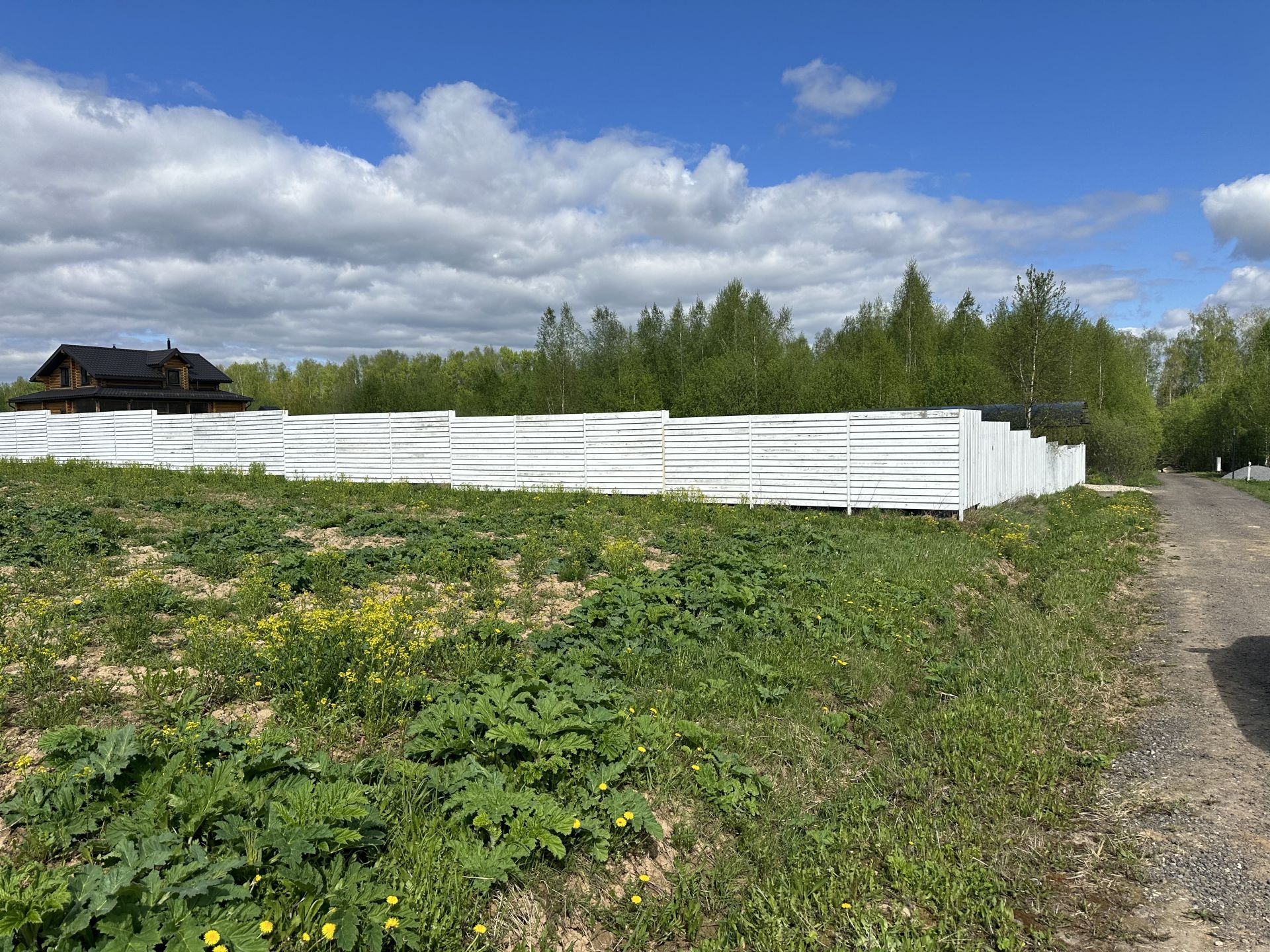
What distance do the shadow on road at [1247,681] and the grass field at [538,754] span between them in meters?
0.71

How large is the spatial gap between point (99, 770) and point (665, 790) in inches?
97.8

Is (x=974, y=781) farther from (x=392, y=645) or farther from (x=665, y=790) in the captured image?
(x=392, y=645)

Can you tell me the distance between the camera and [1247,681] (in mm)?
5484

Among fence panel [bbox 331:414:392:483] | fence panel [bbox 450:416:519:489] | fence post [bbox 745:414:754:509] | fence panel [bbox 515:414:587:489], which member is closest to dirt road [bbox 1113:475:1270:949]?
fence post [bbox 745:414:754:509]

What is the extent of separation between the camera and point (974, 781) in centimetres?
396

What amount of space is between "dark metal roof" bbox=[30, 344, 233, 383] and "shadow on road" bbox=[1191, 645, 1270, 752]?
2192 inches

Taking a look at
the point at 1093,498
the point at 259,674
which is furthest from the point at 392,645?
the point at 1093,498

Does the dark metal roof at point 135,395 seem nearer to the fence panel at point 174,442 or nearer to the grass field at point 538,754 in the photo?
the fence panel at point 174,442

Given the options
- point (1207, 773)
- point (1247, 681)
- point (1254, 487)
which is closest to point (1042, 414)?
point (1254, 487)

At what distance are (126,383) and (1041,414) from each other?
5280 cm

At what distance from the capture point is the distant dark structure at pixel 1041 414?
1093 inches

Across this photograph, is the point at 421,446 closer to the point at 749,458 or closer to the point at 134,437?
the point at 749,458

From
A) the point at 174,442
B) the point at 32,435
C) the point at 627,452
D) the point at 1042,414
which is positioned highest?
the point at 1042,414

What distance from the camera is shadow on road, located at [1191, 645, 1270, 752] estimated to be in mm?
4664
